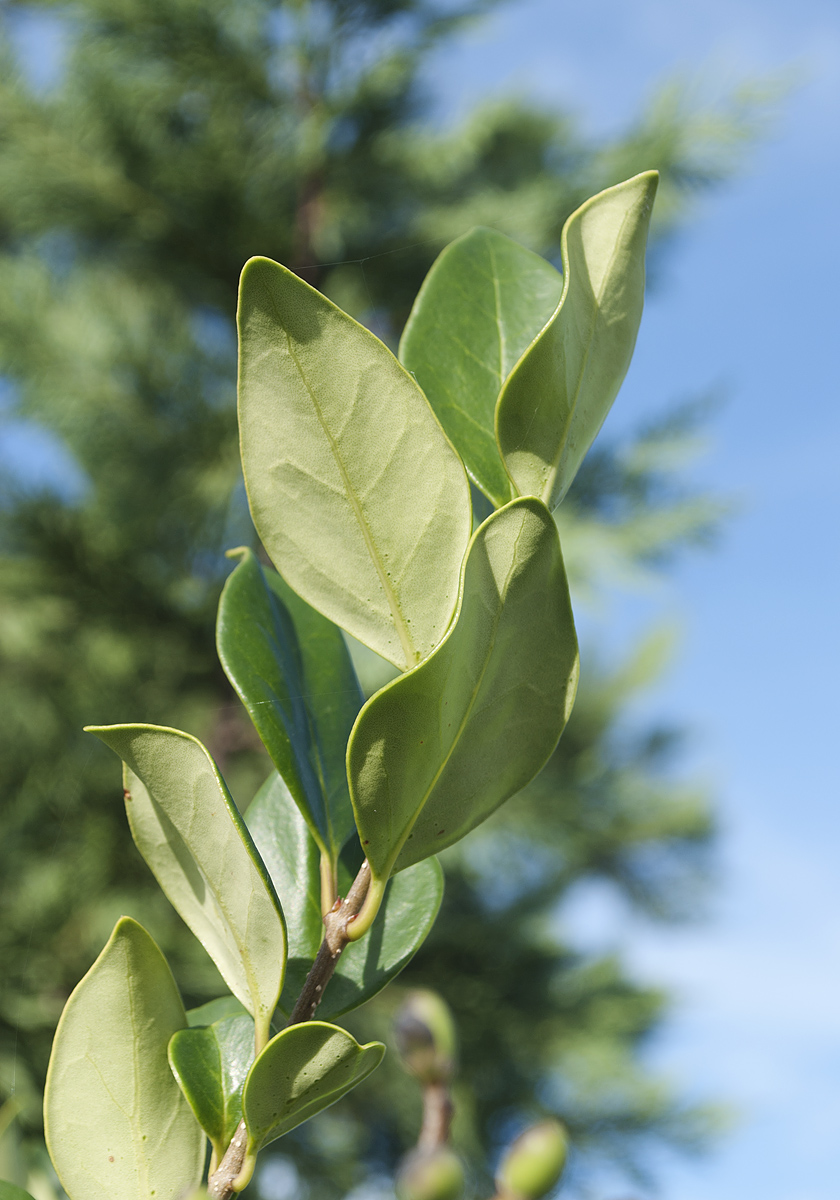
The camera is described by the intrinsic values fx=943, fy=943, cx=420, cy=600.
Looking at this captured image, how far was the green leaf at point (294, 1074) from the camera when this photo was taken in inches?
5.6

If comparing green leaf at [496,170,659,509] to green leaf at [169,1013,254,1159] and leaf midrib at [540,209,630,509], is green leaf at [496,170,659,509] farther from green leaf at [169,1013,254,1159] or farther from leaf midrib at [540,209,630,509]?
green leaf at [169,1013,254,1159]

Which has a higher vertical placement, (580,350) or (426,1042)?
(580,350)

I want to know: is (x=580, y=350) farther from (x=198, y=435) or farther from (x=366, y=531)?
(x=198, y=435)

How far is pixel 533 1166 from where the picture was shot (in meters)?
0.12

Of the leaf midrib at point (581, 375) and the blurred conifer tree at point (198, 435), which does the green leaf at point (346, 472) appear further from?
the blurred conifer tree at point (198, 435)

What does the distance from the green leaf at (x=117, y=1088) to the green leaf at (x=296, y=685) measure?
1.5 inches

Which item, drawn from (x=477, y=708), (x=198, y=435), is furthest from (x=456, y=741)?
(x=198, y=435)

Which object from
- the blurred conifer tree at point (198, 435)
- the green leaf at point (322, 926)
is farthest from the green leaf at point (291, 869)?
the blurred conifer tree at point (198, 435)

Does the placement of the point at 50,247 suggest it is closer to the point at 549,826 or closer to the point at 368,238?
the point at 368,238

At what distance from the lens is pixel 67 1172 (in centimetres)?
16

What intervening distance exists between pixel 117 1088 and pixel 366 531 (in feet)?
0.35

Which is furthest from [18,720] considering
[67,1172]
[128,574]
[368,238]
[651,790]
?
[67,1172]

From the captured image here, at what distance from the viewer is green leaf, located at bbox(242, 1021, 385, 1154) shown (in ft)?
0.47

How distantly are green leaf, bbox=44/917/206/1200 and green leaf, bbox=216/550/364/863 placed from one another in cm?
4
